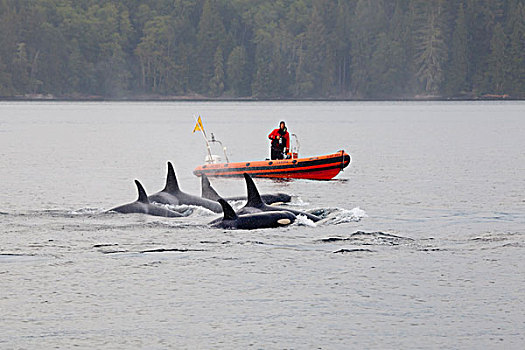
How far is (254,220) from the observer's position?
25281 millimetres

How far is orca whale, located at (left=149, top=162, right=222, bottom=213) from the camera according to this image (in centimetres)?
2917

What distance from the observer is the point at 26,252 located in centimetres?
2294

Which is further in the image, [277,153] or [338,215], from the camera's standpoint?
[277,153]

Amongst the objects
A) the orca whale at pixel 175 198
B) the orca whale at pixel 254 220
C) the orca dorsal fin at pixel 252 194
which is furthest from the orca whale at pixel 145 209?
the orca dorsal fin at pixel 252 194

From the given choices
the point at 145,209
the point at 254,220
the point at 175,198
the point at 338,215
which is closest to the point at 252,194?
the point at 254,220

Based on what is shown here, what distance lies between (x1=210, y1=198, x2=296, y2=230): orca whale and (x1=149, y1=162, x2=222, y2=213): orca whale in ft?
10.3

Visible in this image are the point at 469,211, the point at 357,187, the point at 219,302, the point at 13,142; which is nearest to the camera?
the point at 219,302

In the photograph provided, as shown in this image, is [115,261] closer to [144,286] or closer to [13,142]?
[144,286]

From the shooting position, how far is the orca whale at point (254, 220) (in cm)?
2531

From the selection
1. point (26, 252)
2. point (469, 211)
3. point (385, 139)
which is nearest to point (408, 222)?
point (469, 211)

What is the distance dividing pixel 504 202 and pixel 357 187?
7.74 meters

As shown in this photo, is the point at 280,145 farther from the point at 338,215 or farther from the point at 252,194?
the point at 252,194

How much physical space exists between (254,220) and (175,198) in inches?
208

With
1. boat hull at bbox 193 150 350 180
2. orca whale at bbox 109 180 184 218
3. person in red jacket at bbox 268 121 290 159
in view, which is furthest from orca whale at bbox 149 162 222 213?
person in red jacket at bbox 268 121 290 159
